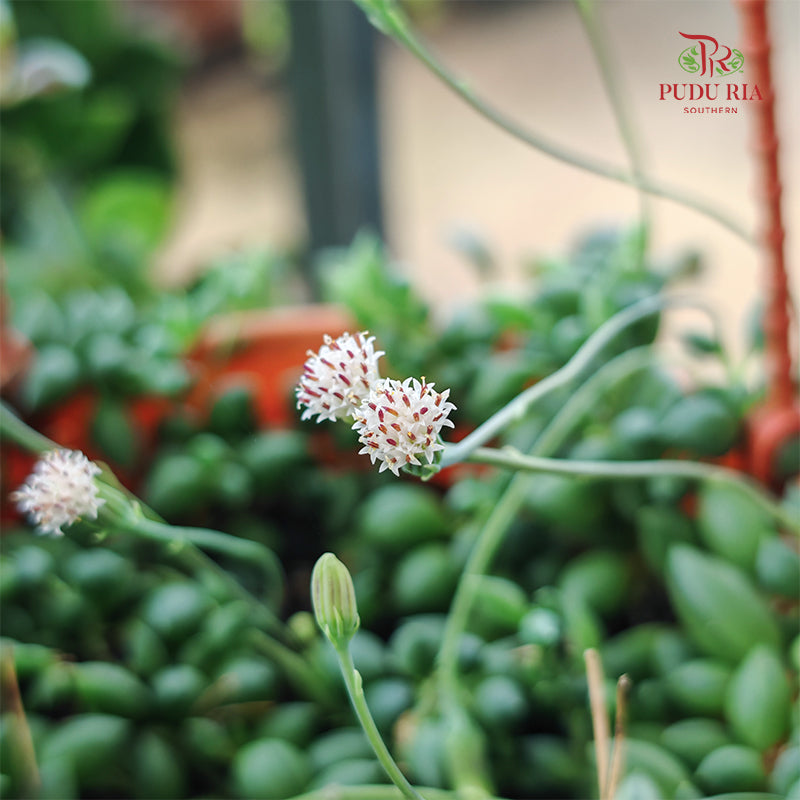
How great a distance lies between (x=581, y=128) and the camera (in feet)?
2.13

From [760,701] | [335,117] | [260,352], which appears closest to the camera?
[760,701]

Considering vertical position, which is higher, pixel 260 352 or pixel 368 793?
pixel 260 352

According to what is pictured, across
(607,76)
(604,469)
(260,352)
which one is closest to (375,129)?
(260,352)

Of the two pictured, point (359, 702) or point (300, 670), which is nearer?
point (359, 702)

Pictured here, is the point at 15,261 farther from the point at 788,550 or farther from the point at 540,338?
the point at 788,550

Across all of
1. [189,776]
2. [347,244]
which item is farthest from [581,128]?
[189,776]

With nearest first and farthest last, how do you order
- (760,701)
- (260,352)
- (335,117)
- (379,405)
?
(379,405) < (760,701) < (260,352) < (335,117)

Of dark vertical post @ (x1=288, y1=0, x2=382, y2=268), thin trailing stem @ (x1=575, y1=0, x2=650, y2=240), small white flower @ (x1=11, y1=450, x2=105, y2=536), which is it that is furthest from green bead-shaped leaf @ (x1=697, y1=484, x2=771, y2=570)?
dark vertical post @ (x1=288, y1=0, x2=382, y2=268)

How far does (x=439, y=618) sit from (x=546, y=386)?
12 centimetres

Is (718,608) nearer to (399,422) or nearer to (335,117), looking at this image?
(399,422)

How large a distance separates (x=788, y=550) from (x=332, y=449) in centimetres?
20

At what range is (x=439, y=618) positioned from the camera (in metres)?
0.34

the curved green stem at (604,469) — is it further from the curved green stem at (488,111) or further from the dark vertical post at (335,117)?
the dark vertical post at (335,117)

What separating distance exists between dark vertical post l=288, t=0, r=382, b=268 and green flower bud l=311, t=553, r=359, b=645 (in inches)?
28.3
